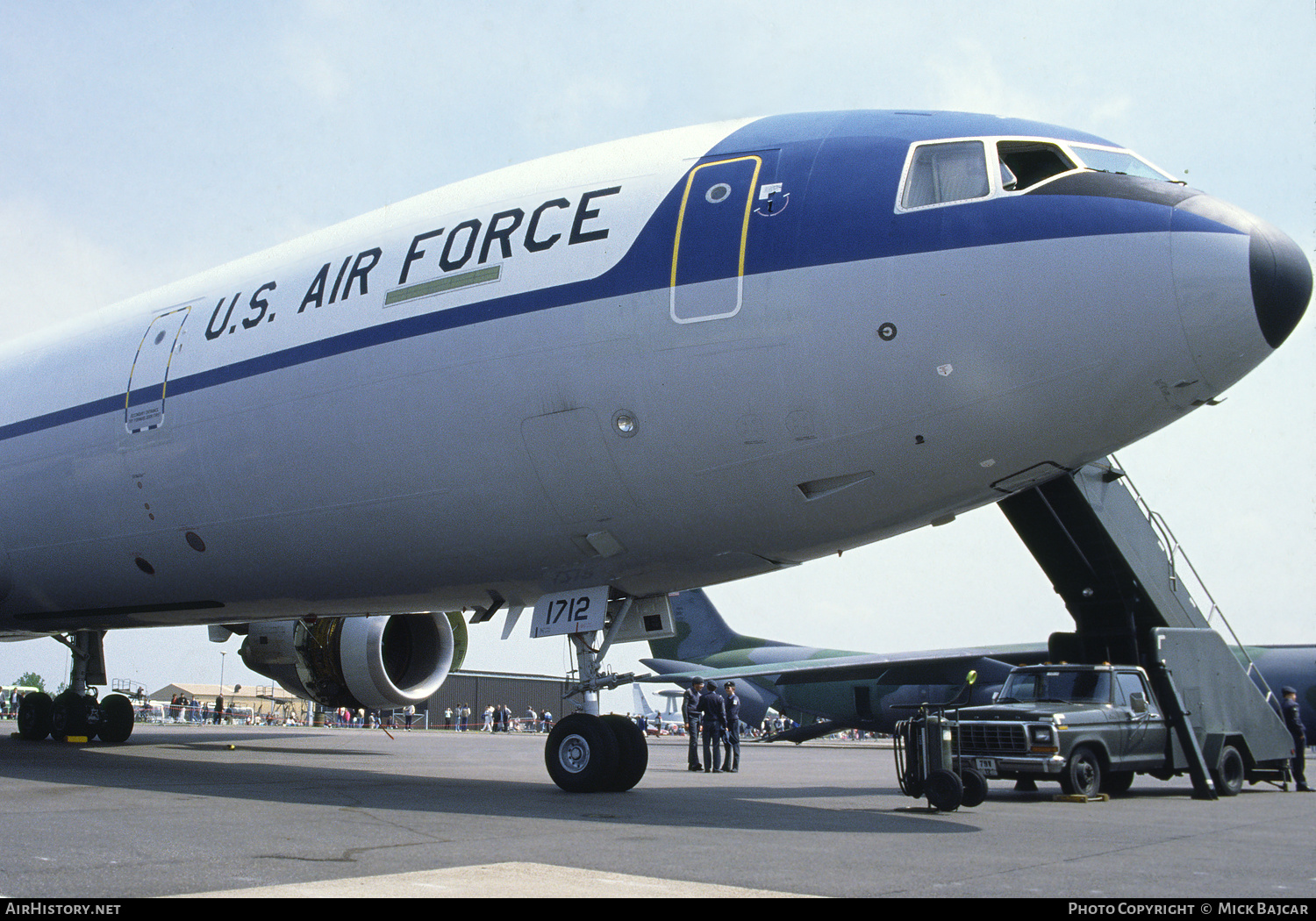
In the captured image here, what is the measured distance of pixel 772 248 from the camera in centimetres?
795

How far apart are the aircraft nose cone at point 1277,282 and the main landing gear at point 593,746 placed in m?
5.54

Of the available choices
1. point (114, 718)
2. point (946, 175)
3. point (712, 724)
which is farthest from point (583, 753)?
point (114, 718)

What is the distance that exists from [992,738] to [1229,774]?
9.79 ft

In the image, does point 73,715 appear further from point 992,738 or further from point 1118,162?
point 1118,162

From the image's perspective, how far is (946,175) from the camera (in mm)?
7938

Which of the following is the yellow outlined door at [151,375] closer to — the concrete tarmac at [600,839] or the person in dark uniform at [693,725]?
the concrete tarmac at [600,839]

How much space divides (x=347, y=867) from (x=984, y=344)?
197 inches

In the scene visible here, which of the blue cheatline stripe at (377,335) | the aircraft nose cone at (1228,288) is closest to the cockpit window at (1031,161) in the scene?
the aircraft nose cone at (1228,288)

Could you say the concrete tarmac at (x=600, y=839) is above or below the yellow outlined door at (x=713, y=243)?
below

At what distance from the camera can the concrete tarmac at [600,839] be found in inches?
194

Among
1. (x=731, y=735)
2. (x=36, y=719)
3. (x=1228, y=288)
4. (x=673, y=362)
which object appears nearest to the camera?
(x=1228, y=288)

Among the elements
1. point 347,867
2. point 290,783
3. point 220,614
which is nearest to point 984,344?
point 347,867

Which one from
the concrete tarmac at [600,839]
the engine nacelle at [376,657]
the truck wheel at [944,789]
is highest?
the engine nacelle at [376,657]

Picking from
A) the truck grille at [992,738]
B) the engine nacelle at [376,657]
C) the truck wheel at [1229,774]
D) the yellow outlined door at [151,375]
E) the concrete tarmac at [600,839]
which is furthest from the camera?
the engine nacelle at [376,657]
